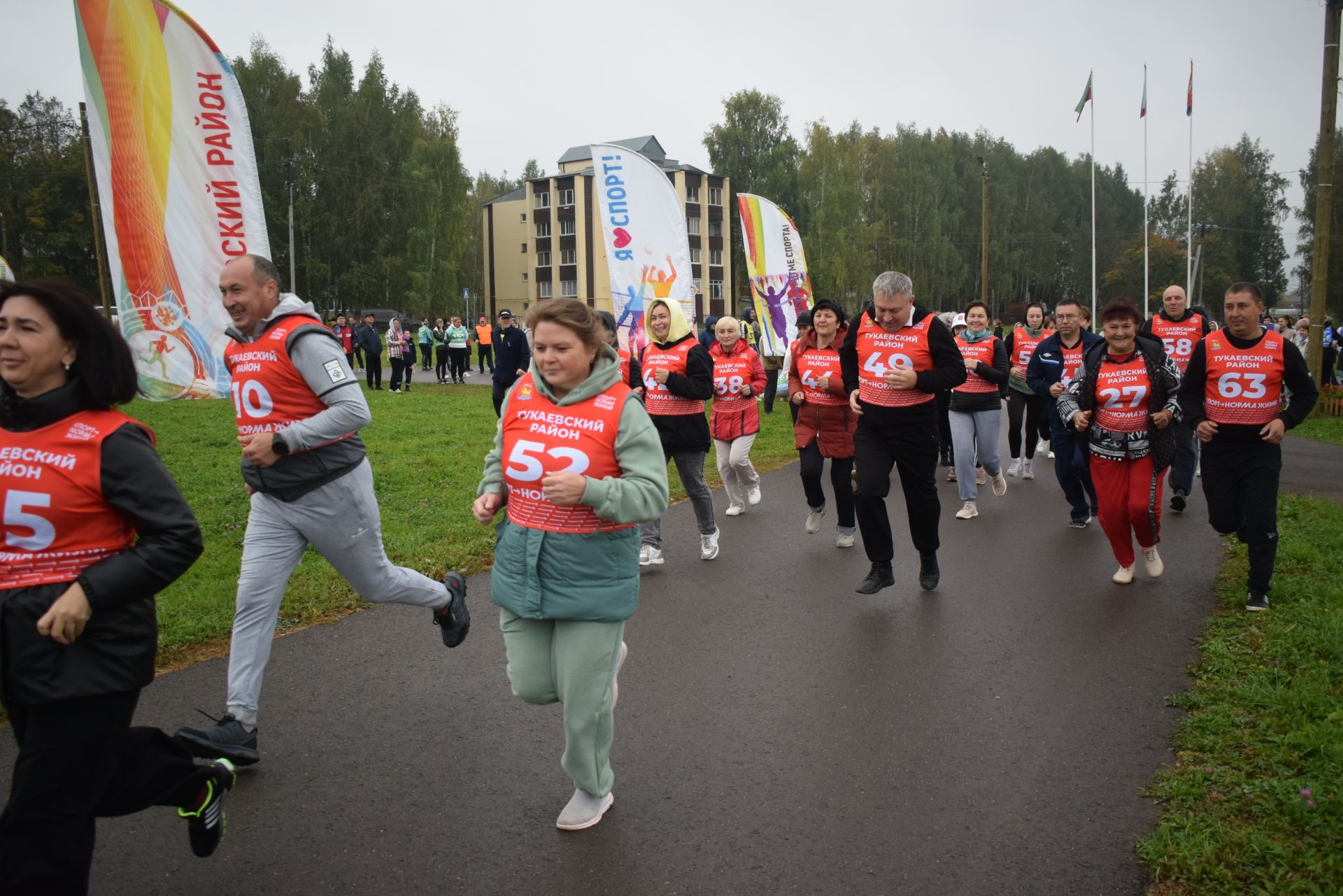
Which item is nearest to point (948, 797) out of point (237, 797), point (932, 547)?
point (237, 797)

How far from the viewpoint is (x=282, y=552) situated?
405 centimetres

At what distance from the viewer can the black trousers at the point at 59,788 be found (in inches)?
95.7

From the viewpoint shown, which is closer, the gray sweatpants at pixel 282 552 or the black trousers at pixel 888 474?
the gray sweatpants at pixel 282 552

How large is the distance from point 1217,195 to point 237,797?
8446cm

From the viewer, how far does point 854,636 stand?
223 inches

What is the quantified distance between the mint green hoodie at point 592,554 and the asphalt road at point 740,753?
85 cm

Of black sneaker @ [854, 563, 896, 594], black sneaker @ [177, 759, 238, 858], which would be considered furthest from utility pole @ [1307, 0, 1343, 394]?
black sneaker @ [177, 759, 238, 858]

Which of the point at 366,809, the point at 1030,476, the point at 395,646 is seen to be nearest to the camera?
the point at 366,809

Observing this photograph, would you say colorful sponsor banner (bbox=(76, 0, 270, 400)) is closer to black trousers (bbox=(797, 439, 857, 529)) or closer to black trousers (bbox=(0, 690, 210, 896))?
black trousers (bbox=(0, 690, 210, 896))

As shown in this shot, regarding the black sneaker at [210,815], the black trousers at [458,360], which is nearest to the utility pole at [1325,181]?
the black sneaker at [210,815]

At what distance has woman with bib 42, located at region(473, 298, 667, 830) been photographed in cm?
328

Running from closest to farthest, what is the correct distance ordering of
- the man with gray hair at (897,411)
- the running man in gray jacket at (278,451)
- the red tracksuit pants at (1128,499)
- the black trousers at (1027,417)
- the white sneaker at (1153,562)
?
the running man in gray jacket at (278,451), the man with gray hair at (897,411), the red tracksuit pants at (1128,499), the white sneaker at (1153,562), the black trousers at (1027,417)

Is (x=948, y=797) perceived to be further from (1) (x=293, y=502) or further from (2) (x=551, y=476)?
(1) (x=293, y=502)

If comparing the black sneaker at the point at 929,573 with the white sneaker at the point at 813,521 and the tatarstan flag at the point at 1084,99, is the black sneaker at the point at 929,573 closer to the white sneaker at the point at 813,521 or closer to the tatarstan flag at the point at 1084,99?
the white sneaker at the point at 813,521
